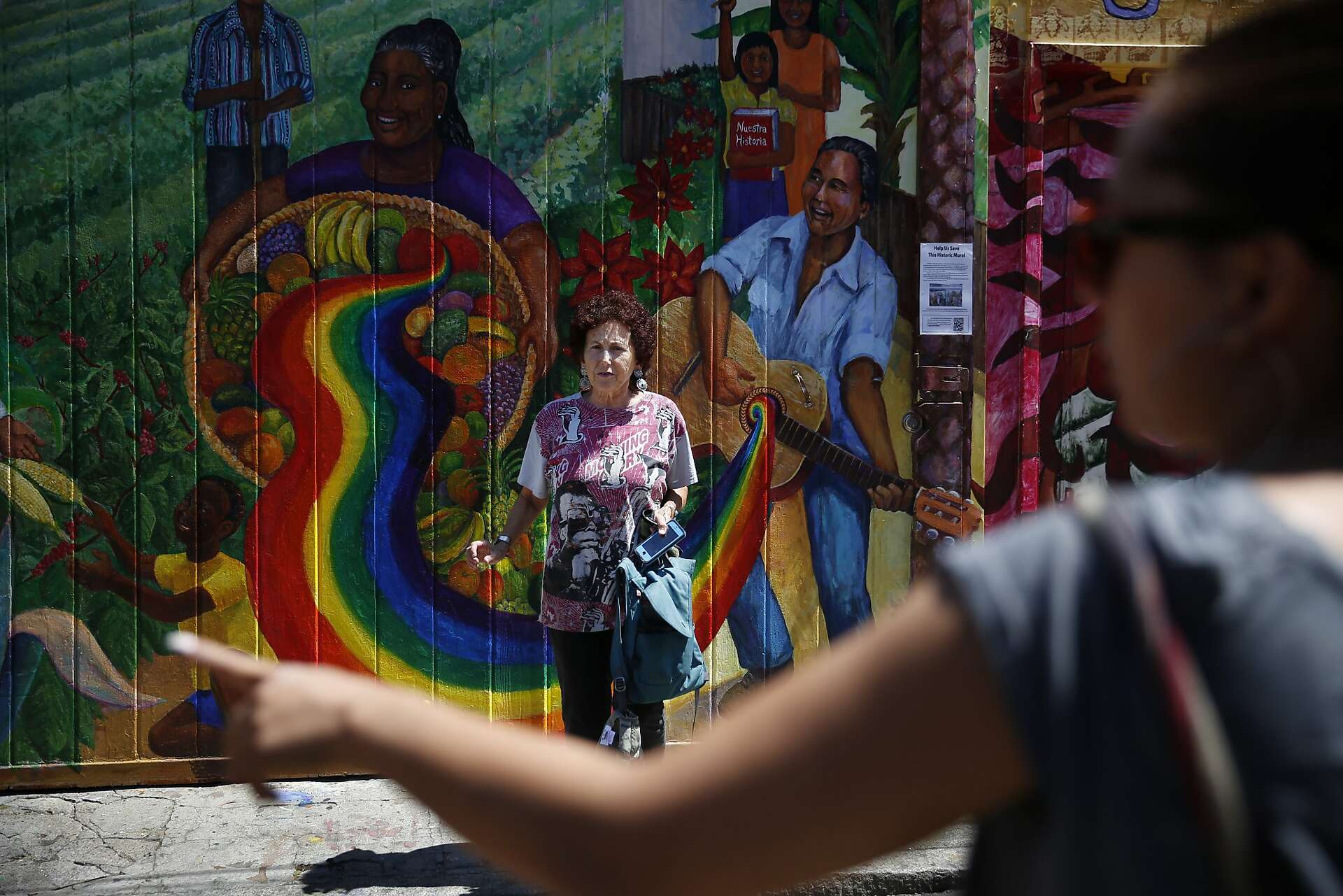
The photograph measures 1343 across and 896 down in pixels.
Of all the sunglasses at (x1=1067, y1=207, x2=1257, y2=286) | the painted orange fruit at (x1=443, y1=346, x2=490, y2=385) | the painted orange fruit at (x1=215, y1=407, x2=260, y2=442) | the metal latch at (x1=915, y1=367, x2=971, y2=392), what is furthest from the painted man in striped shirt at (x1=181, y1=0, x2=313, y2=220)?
the sunglasses at (x1=1067, y1=207, x2=1257, y2=286)

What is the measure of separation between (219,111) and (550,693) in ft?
8.97

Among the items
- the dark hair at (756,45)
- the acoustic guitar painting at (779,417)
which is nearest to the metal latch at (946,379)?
the acoustic guitar painting at (779,417)

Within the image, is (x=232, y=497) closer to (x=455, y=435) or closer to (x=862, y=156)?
(x=455, y=435)

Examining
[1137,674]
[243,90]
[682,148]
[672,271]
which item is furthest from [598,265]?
[1137,674]

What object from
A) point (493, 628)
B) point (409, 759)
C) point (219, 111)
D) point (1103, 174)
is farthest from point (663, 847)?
point (1103, 174)

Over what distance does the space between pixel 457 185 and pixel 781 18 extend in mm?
1549

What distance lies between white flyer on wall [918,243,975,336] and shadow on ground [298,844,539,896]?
2789 mm

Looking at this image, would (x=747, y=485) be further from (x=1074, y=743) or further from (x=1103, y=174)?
(x=1074, y=743)

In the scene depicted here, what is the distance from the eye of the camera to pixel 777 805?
723 millimetres

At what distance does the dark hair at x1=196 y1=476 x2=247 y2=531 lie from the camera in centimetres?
479

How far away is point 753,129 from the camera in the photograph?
502 centimetres

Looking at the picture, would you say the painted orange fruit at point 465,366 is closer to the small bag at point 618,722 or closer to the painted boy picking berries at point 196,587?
the painted boy picking berries at point 196,587

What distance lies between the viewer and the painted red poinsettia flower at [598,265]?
495 cm

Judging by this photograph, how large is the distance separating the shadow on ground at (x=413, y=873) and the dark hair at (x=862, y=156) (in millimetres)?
3091
